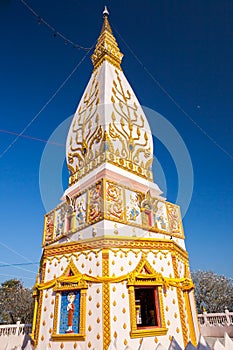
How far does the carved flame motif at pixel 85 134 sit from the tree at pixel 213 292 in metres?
19.3

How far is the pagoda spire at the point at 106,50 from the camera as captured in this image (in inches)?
510

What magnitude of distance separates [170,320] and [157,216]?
3100 mm

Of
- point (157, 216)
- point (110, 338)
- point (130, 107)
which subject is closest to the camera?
point (110, 338)

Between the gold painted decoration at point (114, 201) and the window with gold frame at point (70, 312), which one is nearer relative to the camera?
the window with gold frame at point (70, 312)

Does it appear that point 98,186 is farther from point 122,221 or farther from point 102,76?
point 102,76

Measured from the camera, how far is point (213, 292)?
22.1 m

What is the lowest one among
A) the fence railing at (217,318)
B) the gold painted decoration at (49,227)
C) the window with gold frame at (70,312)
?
the fence railing at (217,318)

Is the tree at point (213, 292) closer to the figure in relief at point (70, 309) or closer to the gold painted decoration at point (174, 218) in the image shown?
the gold painted decoration at point (174, 218)

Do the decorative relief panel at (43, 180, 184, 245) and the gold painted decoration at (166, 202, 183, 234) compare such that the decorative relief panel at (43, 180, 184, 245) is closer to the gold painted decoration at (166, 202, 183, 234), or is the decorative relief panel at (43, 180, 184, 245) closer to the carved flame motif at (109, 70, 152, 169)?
the gold painted decoration at (166, 202, 183, 234)

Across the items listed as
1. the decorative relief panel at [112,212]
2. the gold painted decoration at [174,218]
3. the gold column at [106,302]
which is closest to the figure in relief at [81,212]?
the decorative relief panel at [112,212]

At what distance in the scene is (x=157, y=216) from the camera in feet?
26.9

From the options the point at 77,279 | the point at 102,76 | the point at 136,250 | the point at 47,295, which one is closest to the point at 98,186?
the point at 136,250

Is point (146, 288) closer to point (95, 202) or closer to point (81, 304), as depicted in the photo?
point (81, 304)

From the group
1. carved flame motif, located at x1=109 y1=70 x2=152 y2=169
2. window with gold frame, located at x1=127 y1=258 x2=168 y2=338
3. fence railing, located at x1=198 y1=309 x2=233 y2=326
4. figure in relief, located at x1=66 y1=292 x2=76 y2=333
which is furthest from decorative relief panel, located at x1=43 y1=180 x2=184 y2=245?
fence railing, located at x1=198 y1=309 x2=233 y2=326
